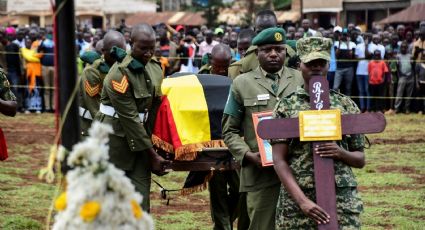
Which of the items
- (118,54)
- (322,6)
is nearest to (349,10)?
(322,6)

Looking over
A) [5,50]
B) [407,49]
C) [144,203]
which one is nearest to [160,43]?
[5,50]

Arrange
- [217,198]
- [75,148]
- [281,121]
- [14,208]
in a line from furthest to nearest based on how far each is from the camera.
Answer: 1. [14,208]
2. [217,198]
3. [281,121]
4. [75,148]

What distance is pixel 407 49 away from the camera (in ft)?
69.6

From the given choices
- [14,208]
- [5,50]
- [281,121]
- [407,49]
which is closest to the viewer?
[281,121]

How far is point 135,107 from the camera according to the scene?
7.51 metres

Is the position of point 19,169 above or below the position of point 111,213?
below

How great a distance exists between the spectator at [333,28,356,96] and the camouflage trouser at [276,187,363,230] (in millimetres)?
16057

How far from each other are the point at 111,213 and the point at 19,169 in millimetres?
11162

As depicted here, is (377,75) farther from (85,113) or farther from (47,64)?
(85,113)

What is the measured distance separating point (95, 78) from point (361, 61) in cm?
1318

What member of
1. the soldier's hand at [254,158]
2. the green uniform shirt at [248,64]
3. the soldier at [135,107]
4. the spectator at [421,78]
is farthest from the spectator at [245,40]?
the spectator at [421,78]

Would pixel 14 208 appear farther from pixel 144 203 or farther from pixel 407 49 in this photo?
pixel 407 49

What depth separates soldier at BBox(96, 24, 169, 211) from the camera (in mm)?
7430

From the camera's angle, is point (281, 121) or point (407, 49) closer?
point (281, 121)
